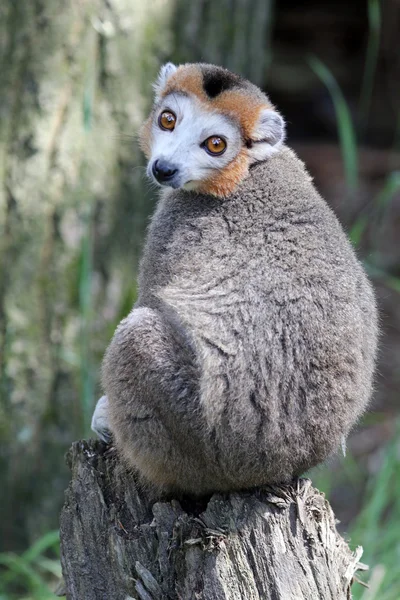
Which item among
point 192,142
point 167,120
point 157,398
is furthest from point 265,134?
point 157,398

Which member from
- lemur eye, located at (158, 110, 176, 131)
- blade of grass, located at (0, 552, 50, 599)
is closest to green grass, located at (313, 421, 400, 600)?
blade of grass, located at (0, 552, 50, 599)

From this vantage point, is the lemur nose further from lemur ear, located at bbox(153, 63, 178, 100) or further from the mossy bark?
the mossy bark

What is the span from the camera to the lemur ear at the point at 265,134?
165 inches

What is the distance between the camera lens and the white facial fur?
411 centimetres

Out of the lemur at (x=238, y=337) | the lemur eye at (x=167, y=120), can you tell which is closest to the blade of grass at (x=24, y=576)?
the lemur at (x=238, y=337)

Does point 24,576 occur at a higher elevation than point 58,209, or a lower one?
lower

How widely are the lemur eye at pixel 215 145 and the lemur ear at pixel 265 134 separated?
0.49ft

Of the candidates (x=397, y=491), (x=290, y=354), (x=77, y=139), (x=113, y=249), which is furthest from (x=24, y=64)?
(x=397, y=491)

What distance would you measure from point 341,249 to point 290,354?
24.7 inches

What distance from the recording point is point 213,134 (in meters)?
4.18

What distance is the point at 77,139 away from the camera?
574cm

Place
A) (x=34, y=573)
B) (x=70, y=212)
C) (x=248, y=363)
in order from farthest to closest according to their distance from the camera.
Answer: (x=70, y=212) → (x=34, y=573) → (x=248, y=363)

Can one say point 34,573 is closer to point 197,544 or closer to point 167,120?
point 197,544

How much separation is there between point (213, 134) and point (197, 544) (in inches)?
77.3
